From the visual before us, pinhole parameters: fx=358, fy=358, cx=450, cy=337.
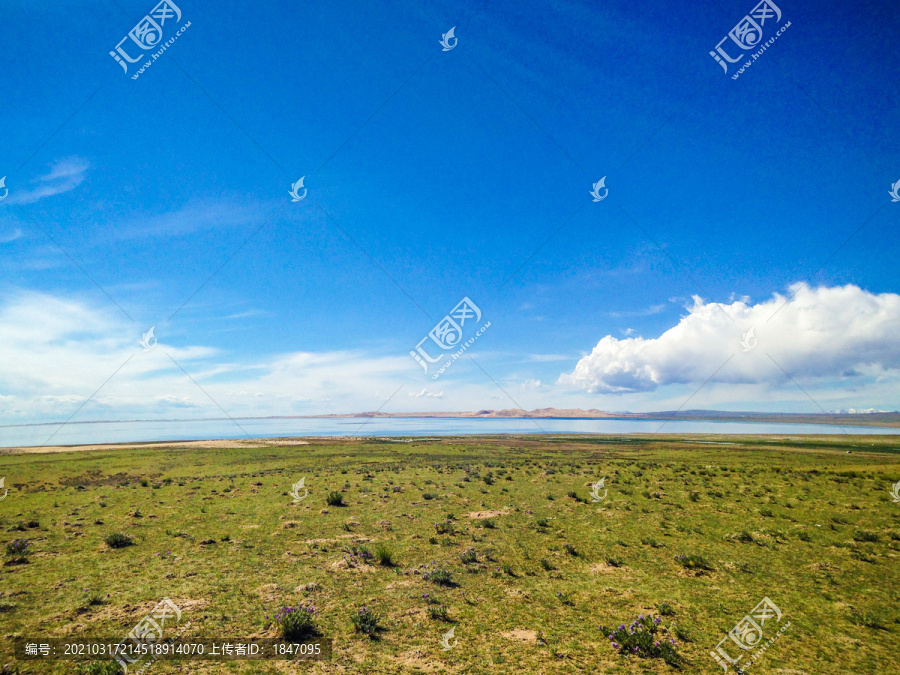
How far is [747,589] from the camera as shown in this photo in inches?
506

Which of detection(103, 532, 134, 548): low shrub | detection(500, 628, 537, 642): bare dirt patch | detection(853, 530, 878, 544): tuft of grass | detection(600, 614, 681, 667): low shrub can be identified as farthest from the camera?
detection(853, 530, 878, 544): tuft of grass

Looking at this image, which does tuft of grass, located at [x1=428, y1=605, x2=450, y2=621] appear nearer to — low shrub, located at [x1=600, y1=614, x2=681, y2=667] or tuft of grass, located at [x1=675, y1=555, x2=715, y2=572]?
low shrub, located at [x1=600, y1=614, x2=681, y2=667]

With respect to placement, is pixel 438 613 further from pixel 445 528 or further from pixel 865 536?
pixel 865 536

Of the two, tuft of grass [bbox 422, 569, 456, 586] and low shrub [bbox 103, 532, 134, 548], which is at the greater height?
low shrub [bbox 103, 532, 134, 548]

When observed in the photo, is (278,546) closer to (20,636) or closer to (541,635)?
(20,636)

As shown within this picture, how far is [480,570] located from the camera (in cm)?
1470

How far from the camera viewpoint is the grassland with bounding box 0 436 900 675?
9.58m

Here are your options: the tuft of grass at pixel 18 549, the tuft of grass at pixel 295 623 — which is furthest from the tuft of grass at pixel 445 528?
the tuft of grass at pixel 18 549

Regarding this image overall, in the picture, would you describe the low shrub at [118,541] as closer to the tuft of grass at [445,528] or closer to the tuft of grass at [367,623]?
the tuft of grass at [367,623]

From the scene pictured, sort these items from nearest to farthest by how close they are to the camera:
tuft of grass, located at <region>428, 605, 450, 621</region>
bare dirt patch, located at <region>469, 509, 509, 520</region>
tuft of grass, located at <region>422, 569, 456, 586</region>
→ tuft of grass, located at <region>428, 605, 450, 621</region> < tuft of grass, located at <region>422, 569, 456, 586</region> < bare dirt patch, located at <region>469, 509, 509, 520</region>

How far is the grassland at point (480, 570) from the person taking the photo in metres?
9.58

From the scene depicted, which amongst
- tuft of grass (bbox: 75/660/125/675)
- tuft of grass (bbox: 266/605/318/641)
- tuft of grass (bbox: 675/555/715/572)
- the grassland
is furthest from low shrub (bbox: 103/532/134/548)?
tuft of grass (bbox: 675/555/715/572)

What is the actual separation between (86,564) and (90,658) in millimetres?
8544

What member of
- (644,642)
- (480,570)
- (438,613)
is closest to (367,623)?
(438,613)
